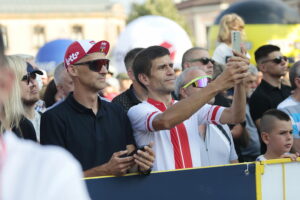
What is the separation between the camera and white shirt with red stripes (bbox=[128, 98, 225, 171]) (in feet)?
13.6

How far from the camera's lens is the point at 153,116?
4.02 m

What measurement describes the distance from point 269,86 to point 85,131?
120 inches

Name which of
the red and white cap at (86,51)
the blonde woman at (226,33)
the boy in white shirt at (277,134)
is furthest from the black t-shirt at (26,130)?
the blonde woman at (226,33)

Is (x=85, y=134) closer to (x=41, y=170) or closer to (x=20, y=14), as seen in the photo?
(x=41, y=170)

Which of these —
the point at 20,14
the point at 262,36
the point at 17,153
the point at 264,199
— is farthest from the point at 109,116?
the point at 20,14

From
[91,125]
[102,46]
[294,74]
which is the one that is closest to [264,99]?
[294,74]

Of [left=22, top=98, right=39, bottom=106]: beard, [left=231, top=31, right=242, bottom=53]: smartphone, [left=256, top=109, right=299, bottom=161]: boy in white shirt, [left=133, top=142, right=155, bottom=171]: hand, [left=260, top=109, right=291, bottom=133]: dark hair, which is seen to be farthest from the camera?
[left=22, top=98, right=39, bottom=106]: beard

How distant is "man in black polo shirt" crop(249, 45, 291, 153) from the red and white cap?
2.49 meters

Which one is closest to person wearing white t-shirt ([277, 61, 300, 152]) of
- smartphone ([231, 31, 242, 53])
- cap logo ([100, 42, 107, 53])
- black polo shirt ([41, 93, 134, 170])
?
smartphone ([231, 31, 242, 53])

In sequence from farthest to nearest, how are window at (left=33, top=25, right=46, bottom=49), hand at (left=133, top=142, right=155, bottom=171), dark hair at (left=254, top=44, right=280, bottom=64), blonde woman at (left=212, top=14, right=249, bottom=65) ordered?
window at (left=33, top=25, right=46, bottom=49) → blonde woman at (left=212, top=14, right=249, bottom=65) → dark hair at (left=254, top=44, right=280, bottom=64) → hand at (left=133, top=142, right=155, bottom=171)

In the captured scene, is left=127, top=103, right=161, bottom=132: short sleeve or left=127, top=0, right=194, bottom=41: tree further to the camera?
left=127, top=0, right=194, bottom=41: tree

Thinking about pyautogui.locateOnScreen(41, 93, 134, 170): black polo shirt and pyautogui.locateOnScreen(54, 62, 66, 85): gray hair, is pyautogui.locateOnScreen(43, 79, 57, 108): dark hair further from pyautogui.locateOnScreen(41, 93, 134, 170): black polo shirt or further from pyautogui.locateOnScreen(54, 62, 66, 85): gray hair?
pyautogui.locateOnScreen(41, 93, 134, 170): black polo shirt

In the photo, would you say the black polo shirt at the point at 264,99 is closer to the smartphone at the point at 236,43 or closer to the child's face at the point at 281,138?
the child's face at the point at 281,138

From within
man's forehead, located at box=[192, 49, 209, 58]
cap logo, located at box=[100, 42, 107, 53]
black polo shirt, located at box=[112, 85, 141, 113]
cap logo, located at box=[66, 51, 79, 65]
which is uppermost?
cap logo, located at box=[100, 42, 107, 53]
